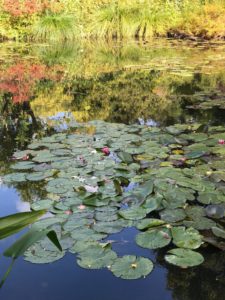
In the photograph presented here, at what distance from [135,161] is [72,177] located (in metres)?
Answer: 0.51

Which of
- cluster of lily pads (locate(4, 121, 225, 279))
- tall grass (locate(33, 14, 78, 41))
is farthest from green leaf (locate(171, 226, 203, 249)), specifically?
tall grass (locate(33, 14, 78, 41))

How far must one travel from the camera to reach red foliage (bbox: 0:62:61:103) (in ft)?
17.7

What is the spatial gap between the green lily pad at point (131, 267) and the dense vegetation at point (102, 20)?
35.6ft

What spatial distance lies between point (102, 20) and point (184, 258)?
38.8 ft

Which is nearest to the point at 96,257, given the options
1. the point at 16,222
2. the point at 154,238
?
the point at 154,238

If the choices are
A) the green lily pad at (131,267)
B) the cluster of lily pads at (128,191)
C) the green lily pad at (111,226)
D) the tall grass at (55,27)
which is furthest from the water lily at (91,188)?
the tall grass at (55,27)

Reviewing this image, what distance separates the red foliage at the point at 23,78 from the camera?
539 centimetres

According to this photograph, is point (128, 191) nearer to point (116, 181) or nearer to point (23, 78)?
point (116, 181)

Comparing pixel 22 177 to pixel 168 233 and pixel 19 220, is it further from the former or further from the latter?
pixel 19 220

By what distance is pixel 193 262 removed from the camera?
1.70 metres

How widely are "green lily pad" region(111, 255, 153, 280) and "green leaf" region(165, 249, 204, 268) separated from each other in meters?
0.10

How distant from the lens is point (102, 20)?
41.5 ft

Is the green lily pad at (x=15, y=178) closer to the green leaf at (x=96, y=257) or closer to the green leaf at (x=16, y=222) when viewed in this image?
the green leaf at (x=96, y=257)

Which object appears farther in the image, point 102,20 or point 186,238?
point 102,20
